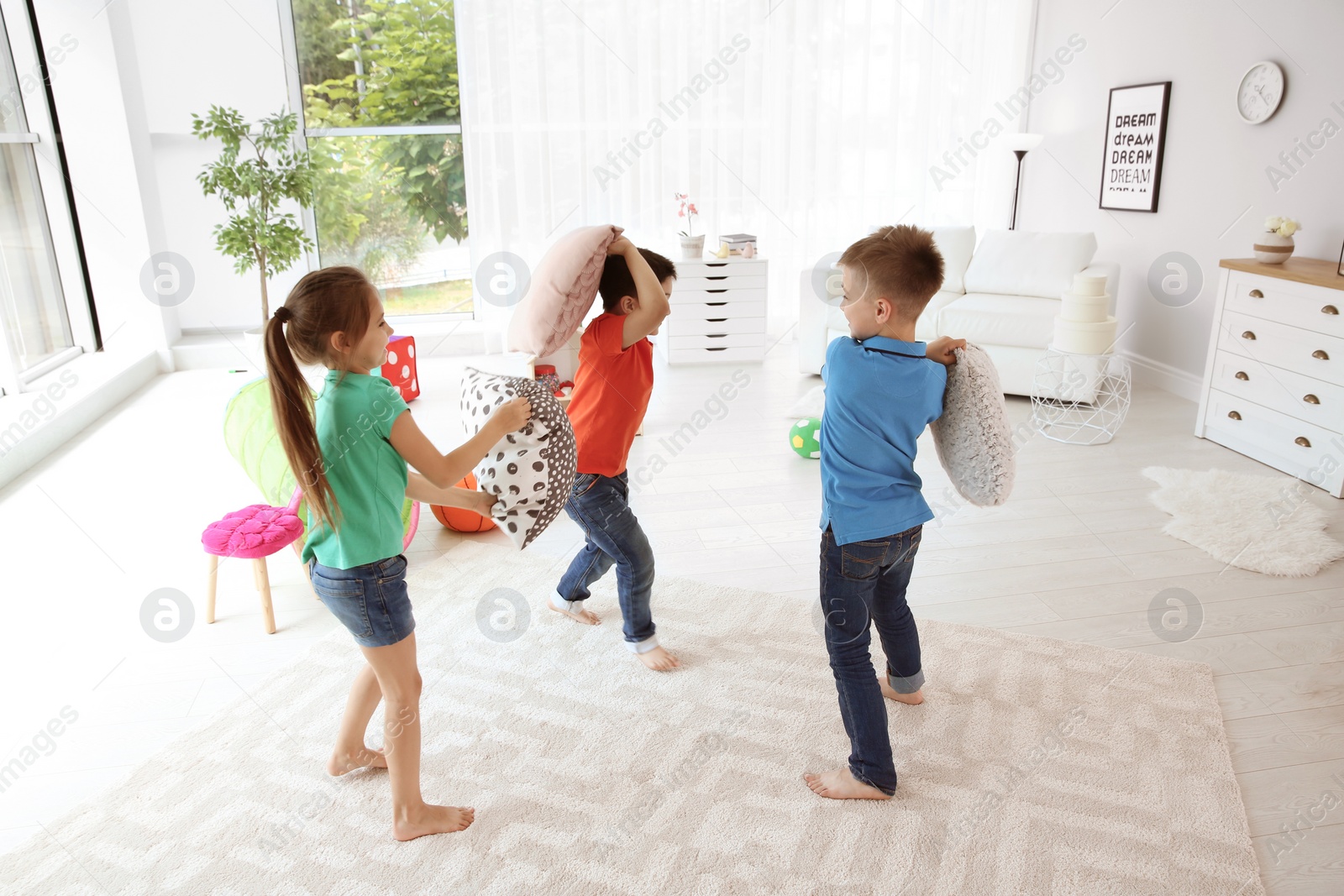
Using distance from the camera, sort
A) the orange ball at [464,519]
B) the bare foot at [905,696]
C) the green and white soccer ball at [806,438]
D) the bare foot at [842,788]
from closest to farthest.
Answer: the bare foot at [842,788], the bare foot at [905,696], the orange ball at [464,519], the green and white soccer ball at [806,438]

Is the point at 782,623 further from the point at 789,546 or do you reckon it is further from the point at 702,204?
the point at 702,204

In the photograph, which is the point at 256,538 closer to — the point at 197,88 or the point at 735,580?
the point at 735,580

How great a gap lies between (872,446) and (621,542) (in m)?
0.66

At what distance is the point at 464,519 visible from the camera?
9.50ft

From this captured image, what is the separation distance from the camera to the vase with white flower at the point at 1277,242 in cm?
345

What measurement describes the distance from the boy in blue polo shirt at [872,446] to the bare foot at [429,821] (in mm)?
718

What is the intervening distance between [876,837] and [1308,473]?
8.55 feet

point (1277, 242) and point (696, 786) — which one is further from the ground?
point (1277, 242)

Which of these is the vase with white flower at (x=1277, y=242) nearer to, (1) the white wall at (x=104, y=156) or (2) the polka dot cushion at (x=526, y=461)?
(2) the polka dot cushion at (x=526, y=461)

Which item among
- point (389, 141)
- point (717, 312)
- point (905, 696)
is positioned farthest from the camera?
point (389, 141)

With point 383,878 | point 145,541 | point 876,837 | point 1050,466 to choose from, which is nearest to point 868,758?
point 876,837

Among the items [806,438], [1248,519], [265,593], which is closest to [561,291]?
[265,593]

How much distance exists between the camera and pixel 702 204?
5.70 m

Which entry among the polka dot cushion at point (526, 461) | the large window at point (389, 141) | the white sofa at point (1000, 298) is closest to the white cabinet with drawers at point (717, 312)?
the white sofa at point (1000, 298)
